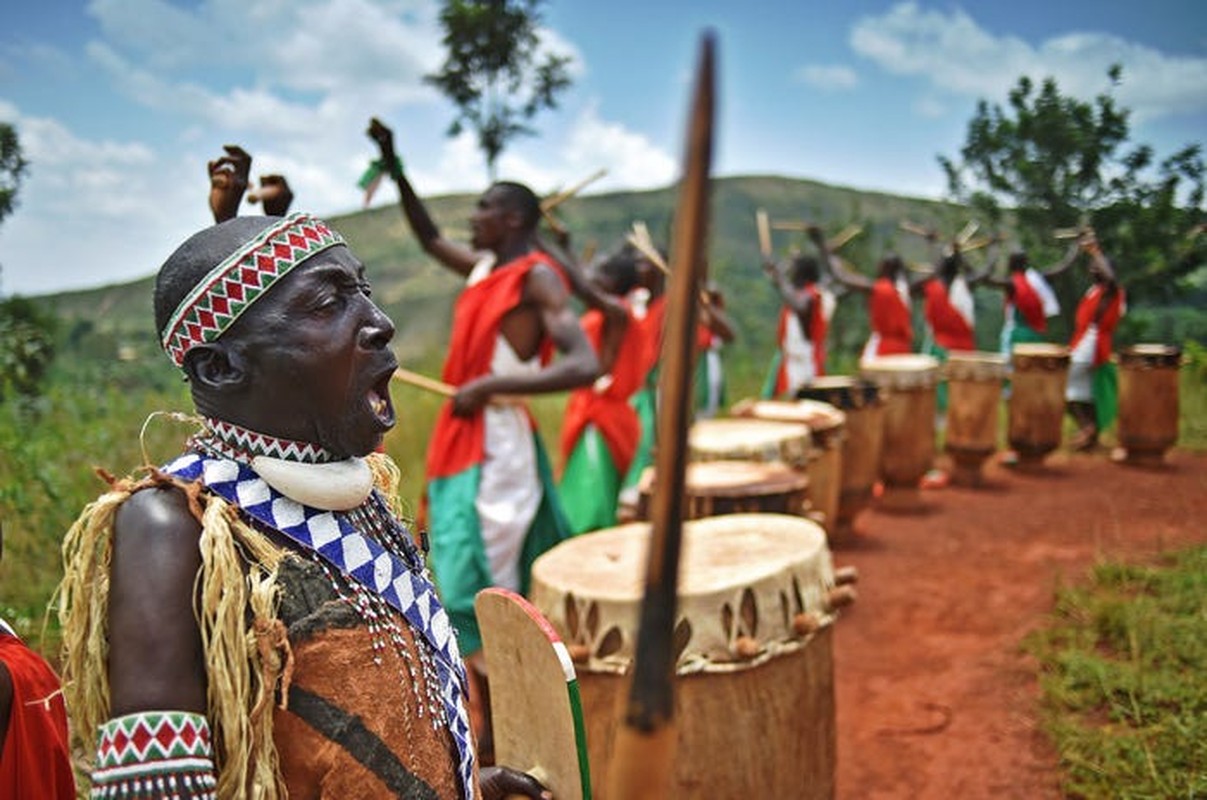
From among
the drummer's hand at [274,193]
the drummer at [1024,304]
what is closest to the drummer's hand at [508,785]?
the drummer's hand at [274,193]

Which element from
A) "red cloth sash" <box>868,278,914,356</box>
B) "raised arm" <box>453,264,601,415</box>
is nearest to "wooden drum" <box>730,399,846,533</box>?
"raised arm" <box>453,264,601,415</box>

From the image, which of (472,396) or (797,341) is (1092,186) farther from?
(472,396)

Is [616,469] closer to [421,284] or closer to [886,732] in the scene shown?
[886,732]

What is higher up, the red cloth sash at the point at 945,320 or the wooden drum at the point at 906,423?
the red cloth sash at the point at 945,320

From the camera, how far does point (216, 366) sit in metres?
1.25

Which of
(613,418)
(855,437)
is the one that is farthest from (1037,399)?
(613,418)

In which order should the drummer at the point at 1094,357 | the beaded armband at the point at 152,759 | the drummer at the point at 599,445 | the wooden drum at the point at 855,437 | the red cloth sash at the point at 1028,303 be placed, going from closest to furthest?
the beaded armband at the point at 152,759 < the drummer at the point at 599,445 < the wooden drum at the point at 855,437 < the drummer at the point at 1094,357 < the red cloth sash at the point at 1028,303

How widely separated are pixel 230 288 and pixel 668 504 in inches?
33.6

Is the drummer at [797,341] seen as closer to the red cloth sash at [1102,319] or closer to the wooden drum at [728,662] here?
the red cloth sash at [1102,319]

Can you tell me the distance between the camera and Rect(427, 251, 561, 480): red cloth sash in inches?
143

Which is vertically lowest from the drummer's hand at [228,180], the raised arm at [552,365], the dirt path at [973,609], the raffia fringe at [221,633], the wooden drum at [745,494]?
the dirt path at [973,609]

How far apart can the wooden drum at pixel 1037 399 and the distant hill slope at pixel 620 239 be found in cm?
485

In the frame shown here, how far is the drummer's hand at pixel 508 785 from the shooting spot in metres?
1.54

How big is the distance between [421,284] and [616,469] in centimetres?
1940
